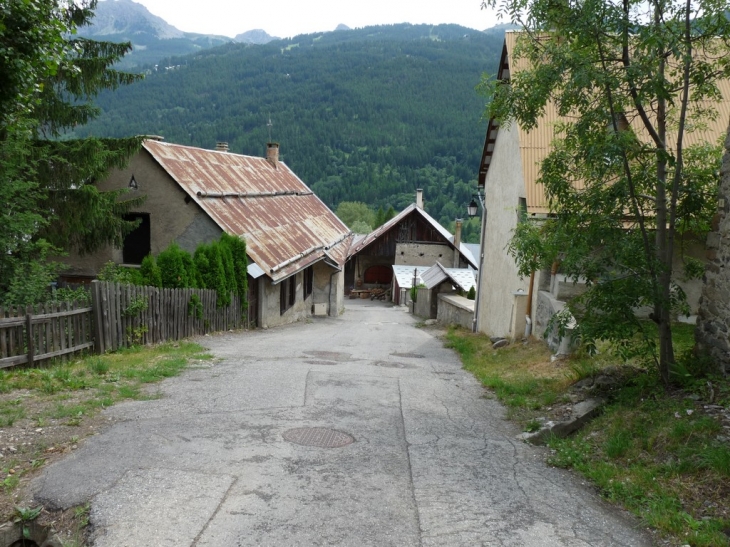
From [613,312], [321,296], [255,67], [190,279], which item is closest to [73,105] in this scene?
[190,279]

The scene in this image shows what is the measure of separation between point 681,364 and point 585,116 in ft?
10.2

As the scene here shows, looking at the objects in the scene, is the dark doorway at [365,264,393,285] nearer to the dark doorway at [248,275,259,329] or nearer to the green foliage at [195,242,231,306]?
the dark doorway at [248,275,259,329]

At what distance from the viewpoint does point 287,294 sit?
71.4ft

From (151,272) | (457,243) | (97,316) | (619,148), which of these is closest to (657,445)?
(619,148)

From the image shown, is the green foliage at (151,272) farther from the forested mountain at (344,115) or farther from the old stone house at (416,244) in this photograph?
the forested mountain at (344,115)

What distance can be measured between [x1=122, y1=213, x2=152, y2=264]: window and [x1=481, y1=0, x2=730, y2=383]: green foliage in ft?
45.9

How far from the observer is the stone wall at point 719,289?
22.3 feet

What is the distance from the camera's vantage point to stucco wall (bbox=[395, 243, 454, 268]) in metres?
46.7

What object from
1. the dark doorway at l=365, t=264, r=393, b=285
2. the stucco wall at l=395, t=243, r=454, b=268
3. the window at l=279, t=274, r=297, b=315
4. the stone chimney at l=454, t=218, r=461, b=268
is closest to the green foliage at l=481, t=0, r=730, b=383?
the window at l=279, t=274, r=297, b=315

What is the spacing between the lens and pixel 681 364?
23.7ft

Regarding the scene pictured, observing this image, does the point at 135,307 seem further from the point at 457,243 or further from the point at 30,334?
the point at 457,243

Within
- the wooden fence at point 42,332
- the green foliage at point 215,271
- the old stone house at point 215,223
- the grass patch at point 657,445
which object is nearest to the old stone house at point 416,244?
the old stone house at point 215,223

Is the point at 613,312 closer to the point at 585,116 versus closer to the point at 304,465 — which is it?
the point at 585,116

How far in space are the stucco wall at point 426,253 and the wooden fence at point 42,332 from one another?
121 feet
